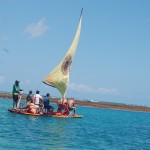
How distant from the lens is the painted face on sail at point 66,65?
3781 centimetres

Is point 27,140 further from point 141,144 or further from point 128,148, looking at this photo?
point 141,144

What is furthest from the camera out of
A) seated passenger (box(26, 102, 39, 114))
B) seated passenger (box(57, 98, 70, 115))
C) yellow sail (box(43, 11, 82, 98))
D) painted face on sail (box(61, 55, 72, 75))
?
painted face on sail (box(61, 55, 72, 75))

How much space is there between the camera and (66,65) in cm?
3803

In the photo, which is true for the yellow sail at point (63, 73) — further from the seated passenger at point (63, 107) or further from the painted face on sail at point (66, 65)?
the seated passenger at point (63, 107)

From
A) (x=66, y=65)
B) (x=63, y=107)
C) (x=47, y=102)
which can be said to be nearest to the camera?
(x=47, y=102)

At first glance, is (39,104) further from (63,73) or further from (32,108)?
(63,73)

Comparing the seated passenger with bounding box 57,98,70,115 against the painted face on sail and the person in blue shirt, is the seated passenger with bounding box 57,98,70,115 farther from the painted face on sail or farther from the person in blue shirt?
the painted face on sail

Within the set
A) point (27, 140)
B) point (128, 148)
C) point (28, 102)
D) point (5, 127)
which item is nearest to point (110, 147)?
point (128, 148)

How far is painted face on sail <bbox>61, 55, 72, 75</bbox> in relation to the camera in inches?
1489

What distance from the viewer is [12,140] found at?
18.8 m

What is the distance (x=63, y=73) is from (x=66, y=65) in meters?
0.85

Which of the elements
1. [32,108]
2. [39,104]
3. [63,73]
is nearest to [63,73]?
[63,73]

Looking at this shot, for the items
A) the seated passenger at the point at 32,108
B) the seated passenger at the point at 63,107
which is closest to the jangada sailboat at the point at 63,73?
the seated passenger at the point at 63,107

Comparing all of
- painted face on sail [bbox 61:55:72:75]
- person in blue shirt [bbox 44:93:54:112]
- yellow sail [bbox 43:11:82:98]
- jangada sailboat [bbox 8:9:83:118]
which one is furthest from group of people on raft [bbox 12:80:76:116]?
painted face on sail [bbox 61:55:72:75]
